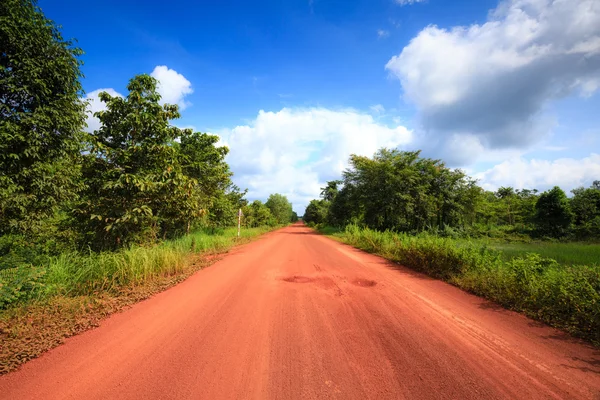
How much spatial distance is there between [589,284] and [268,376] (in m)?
5.12

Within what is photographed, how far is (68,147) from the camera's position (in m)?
5.63

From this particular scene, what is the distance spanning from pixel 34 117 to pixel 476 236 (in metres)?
27.5

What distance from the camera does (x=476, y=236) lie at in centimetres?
2139

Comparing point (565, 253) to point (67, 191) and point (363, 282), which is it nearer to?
point (363, 282)

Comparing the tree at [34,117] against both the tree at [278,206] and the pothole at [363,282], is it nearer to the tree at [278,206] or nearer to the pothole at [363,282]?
the pothole at [363,282]

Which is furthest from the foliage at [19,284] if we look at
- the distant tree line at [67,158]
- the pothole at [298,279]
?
the pothole at [298,279]

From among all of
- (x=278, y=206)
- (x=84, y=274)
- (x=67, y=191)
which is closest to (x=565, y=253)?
(x=84, y=274)

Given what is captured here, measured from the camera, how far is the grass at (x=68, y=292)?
119 inches

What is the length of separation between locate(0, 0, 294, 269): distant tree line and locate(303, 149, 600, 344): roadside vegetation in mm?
7896

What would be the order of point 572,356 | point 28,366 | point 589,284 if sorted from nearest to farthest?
point 28,366 < point 572,356 < point 589,284

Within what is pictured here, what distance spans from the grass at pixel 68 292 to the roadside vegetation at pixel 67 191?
0.07ft

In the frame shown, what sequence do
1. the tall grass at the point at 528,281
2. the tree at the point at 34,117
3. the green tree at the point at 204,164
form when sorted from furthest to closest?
the green tree at the point at 204,164, the tree at the point at 34,117, the tall grass at the point at 528,281

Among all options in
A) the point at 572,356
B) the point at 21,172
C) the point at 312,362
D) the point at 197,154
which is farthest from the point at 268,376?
the point at 197,154

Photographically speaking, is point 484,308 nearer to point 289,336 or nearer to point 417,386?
point 417,386
